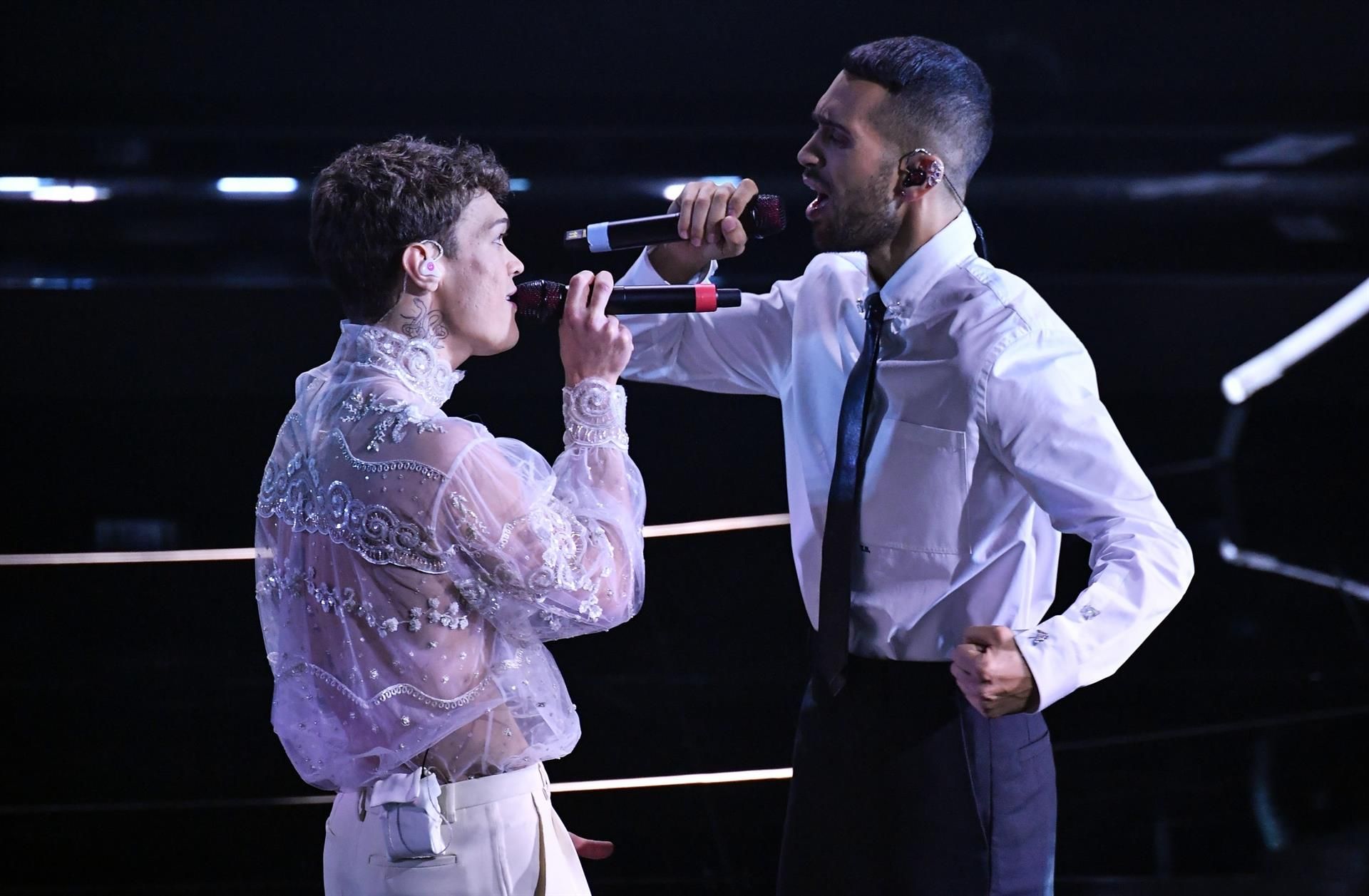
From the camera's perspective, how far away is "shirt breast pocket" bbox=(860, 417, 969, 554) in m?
1.54

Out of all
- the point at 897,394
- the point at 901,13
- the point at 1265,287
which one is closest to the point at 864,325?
the point at 897,394

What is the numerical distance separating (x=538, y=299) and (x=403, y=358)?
0.18 meters

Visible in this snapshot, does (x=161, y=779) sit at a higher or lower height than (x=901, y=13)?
lower

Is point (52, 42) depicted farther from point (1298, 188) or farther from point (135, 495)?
point (1298, 188)

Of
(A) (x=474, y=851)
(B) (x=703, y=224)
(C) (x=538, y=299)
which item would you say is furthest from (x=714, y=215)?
(A) (x=474, y=851)

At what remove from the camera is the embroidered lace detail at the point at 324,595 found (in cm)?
131

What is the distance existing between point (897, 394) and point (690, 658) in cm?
253

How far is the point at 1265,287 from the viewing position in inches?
228

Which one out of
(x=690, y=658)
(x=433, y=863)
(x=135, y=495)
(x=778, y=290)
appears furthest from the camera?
(x=135, y=495)

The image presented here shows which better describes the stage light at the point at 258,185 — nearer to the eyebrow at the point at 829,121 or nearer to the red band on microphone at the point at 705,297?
the eyebrow at the point at 829,121

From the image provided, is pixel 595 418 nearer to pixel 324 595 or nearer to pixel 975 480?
pixel 324 595

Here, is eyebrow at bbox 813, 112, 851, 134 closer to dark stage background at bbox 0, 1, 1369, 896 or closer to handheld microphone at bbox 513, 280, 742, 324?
handheld microphone at bbox 513, 280, 742, 324

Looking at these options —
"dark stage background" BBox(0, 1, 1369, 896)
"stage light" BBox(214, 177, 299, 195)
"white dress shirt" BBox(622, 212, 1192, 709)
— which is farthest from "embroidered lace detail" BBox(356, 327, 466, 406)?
"stage light" BBox(214, 177, 299, 195)

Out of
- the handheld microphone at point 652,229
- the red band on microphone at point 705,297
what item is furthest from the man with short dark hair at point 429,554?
the handheld microphone at point 652,229
